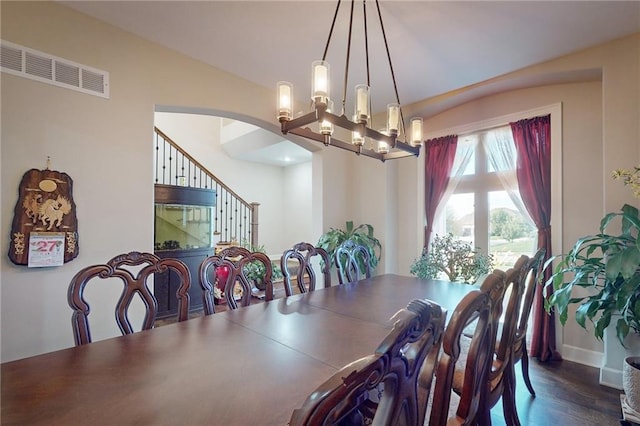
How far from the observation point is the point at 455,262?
3.40m

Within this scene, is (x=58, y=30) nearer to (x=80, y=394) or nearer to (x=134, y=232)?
(x=134, y=232)

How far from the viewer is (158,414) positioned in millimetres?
842

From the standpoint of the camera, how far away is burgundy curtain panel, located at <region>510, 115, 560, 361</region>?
3035 mm

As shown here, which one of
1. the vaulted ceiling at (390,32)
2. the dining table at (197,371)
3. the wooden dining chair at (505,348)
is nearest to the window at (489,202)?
the vaulted ceiling at (390,32)

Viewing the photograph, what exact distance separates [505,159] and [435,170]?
0.81 metres

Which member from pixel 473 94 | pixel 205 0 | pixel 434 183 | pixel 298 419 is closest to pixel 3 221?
pixel 205 0

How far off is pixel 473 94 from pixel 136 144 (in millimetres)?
3613

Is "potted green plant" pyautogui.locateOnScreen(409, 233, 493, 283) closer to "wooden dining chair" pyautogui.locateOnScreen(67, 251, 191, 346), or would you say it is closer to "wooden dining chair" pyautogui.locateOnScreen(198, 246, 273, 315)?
"wooden dining chair" pyautogui.locateOnScreen(198, 246, 273, 315)

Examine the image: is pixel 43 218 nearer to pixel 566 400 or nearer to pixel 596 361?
pixel 566 400

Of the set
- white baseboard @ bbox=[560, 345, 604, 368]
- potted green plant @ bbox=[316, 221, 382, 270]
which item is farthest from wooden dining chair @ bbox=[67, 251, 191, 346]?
white baseboard @ bbox=[560, 345, 604, 368]

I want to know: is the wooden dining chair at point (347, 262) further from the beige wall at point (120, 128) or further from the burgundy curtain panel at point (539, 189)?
the burgundy curtain panel at point (539, 189)

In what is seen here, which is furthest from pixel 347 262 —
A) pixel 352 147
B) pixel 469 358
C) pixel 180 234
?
pixel 180 234

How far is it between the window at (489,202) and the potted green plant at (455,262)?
0.75 ft

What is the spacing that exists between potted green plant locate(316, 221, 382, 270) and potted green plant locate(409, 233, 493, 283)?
2.12 ft
